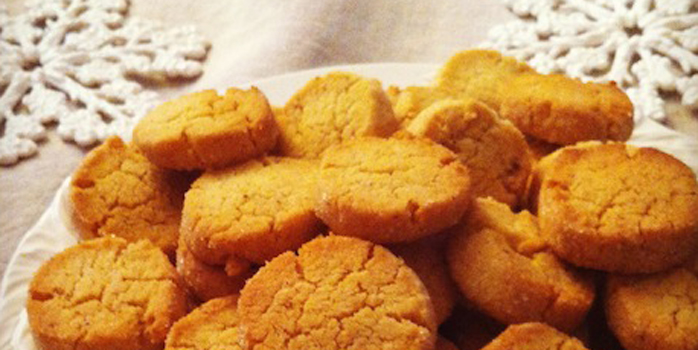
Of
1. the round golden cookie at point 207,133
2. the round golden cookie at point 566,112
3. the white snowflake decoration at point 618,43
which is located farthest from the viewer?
the white snowflake decoration at point 618,43

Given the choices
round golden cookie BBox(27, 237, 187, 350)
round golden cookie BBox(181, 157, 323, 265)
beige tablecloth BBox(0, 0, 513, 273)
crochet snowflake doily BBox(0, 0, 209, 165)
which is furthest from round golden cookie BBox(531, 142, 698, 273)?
crochet snowflake doily BBox(0, 0, 209, 165)

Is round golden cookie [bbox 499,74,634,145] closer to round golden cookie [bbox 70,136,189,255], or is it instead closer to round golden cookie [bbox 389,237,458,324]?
round golden cookie [bbox 389,237,458,324]

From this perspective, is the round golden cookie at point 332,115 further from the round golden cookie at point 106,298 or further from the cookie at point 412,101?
the round golden cookie at point 106,298

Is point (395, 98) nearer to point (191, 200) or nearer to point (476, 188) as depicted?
point (476, 188)

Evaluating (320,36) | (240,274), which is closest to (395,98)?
(240,274)

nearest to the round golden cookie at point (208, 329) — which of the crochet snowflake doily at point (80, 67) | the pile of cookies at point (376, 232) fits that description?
the pile of cookies at point (376, 232)
